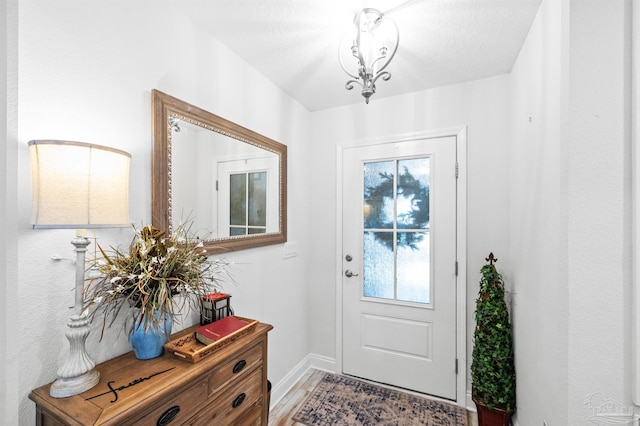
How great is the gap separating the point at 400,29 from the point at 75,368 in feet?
6.79

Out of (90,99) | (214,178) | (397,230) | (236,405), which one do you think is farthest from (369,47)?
(236,405)

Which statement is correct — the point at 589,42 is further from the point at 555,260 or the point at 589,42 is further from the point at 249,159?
the point at 249,159

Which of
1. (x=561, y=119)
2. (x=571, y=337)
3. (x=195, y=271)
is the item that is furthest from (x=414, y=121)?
(x=195, y=271)

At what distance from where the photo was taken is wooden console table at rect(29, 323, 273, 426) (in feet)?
2.76

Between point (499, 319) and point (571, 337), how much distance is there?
31.6 inches

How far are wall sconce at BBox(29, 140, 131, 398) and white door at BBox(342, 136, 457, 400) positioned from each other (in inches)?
72.3

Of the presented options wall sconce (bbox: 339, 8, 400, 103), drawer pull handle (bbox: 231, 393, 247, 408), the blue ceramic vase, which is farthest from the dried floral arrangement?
wall sconce (bbox: 339, 8, 400, 103)

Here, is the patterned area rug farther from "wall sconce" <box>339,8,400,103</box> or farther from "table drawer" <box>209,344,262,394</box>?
"wall sconce" <box>339,8,400,103</box>

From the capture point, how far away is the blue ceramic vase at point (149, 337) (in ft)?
3.58

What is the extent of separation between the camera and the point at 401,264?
231 cm

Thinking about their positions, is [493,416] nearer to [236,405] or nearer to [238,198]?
[236,405]

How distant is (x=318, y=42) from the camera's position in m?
1.66

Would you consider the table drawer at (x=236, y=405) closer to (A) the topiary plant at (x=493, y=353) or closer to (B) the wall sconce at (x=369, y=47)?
(A) the topiary plant at (x=493, y=353)

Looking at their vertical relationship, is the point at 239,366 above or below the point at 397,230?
below
